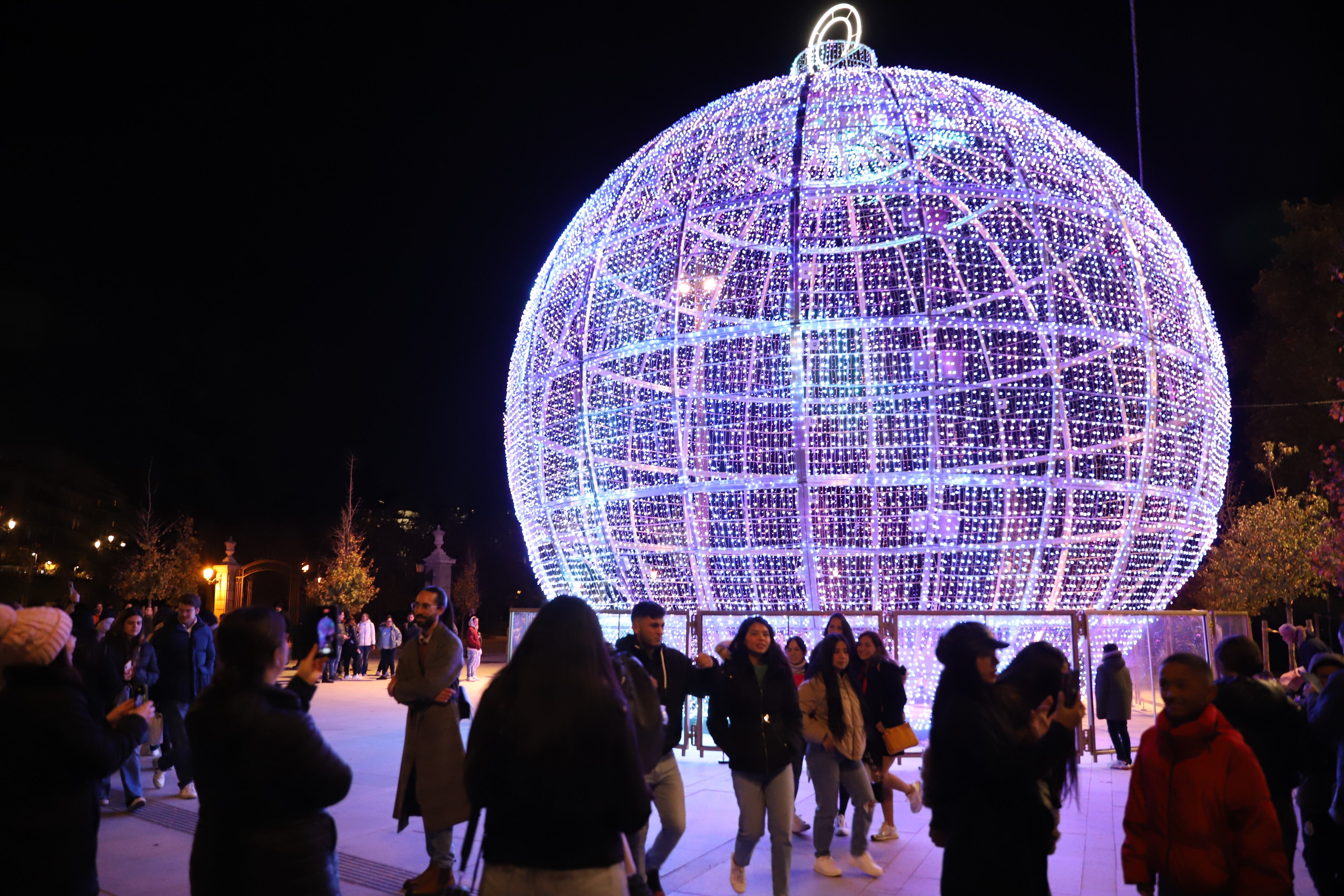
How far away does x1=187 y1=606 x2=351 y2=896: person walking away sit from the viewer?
273 centimetres

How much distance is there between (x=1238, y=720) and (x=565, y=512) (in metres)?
7.40

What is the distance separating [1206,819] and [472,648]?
16092mm

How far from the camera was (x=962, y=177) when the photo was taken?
9367 mm

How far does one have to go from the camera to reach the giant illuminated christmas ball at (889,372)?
29.1 feet

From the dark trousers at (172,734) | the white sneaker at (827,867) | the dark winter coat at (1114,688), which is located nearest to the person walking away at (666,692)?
the white sneaker at (827,867)

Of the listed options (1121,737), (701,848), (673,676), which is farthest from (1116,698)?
(673,676)

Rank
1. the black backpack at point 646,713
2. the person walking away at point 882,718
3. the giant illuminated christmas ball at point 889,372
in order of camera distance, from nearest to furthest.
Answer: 1. the black backpack at point 646,713
2. the person walking away at point 882,718
3. the giant illuminated christmas ball at point 889,372

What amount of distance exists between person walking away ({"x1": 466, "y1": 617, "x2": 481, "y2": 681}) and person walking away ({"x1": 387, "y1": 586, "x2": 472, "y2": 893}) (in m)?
12.0

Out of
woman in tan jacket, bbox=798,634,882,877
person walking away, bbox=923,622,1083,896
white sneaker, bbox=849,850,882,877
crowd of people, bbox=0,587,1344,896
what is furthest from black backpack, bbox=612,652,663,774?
white sneaker, bbox=849,850,882,877

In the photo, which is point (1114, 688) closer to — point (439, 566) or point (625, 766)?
point (625, 766)

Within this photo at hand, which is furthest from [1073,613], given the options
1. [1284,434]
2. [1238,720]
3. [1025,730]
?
[1284,434]

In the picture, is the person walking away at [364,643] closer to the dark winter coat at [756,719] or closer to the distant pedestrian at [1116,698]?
the distant pedestrian at [1116,698]

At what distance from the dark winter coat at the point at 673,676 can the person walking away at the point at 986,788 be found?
6.54 feet

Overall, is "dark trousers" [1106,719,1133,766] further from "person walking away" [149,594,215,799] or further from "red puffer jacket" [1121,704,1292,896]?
"person walking away" [149,594,215,799]
